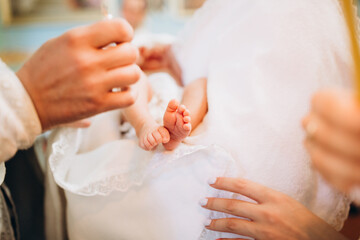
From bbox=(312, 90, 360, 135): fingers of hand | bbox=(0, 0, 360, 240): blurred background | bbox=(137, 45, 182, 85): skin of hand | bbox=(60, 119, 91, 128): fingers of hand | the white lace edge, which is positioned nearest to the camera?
bbox=(312, 90, 360, 135): fingers of hand

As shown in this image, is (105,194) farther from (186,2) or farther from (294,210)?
(186,2)

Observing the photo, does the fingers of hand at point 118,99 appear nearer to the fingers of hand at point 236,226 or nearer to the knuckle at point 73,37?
the knuckle at point 73,37

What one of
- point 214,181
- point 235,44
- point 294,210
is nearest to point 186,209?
point 214,181

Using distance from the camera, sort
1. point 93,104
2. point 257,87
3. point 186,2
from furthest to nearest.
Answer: point 186,2 → point 257,87 → point 93,104

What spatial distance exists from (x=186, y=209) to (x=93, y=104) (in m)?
0.34

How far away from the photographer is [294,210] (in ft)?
1.93

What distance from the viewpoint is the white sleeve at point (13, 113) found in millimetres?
478

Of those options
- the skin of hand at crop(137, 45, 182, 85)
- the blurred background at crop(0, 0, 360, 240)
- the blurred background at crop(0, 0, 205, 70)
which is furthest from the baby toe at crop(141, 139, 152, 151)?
the blurred background at crop(0, 0, 205, 70)

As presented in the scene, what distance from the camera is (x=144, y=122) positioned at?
731mm

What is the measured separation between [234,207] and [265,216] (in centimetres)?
6

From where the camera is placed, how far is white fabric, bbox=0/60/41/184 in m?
0.48

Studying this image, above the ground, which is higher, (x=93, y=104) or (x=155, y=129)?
(x=93, y=104)

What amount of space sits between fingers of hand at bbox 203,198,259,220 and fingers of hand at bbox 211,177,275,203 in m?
0.02

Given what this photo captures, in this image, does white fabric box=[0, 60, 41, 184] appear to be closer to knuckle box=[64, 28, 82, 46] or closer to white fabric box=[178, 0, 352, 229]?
knuckle box=[64, 28, 82, 46]
